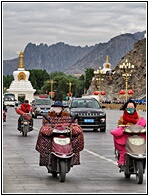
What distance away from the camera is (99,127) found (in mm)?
27297

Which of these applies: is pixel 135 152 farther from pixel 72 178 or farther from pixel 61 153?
pixel 72 178

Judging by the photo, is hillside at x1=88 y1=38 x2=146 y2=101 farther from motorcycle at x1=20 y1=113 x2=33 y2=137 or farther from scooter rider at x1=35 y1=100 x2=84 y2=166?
scooter rider at x1=35 y1=100 x2=84 y2=166

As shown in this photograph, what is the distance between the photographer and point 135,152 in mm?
10742

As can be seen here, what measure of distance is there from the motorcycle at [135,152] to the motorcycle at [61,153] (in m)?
0.96

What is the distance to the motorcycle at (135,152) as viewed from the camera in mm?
10648

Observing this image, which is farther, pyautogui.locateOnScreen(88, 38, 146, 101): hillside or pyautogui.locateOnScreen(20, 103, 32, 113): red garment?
pyautogui.locateOnScreen(88, 38, 146, 101): hillside

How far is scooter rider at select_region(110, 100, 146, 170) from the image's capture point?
1106cm

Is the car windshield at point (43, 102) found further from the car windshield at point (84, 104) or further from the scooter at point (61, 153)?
the scooter at point (61, 153)

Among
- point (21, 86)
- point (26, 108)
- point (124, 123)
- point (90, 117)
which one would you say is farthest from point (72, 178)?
point (21, 86)

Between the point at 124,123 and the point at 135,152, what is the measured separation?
2.72ft

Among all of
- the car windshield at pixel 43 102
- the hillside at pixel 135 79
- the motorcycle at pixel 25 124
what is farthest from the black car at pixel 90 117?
the hillside at pixel 135 79

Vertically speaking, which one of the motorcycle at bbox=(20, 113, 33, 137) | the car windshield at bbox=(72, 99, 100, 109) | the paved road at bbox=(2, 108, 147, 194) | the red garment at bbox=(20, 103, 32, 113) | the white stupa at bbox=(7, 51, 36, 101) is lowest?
the paved road at bbox=(2, 108, 147, 194)

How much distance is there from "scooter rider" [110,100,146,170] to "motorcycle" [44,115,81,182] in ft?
2.59

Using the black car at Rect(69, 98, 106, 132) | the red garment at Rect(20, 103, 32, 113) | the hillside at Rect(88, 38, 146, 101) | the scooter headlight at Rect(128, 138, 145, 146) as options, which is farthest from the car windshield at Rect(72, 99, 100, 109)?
the hillside at Rect(88, 38, 146, 101)
